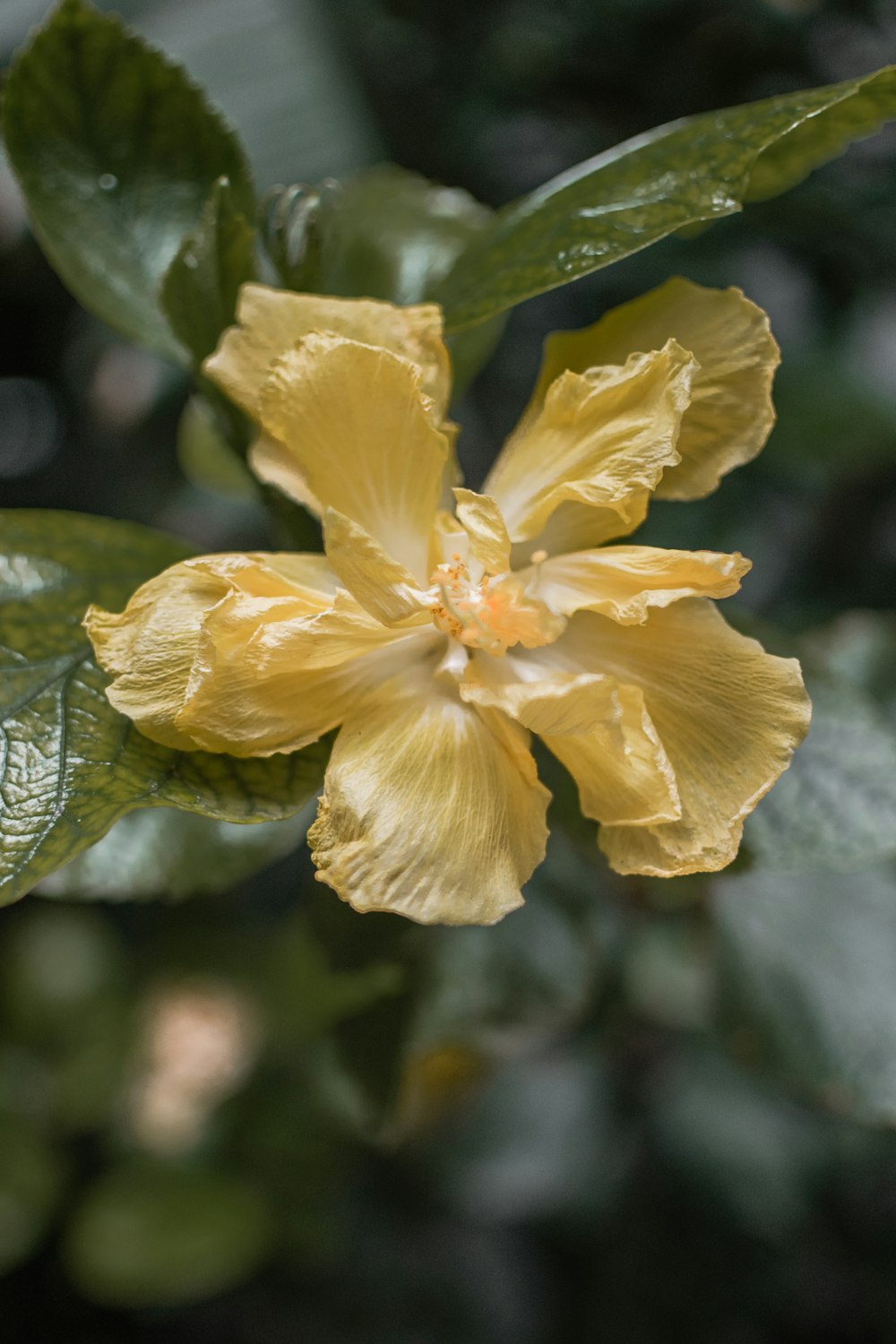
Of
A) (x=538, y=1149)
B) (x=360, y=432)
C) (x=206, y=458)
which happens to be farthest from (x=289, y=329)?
(x=538, y=1149)

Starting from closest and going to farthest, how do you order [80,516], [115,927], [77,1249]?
[80,516] < [77,1249] < [115,927]

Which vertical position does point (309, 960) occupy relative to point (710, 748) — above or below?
below

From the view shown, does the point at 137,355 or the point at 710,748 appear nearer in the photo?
the point at 710,748

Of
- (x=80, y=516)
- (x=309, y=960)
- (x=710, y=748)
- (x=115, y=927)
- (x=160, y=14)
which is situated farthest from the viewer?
(x=115, y=927)

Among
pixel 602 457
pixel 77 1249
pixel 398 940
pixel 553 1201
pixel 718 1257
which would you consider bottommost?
pixel 718 1257

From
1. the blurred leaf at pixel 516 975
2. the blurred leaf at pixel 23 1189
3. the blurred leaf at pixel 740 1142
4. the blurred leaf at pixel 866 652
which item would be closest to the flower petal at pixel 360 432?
the blurred leaf at pixel 516 975

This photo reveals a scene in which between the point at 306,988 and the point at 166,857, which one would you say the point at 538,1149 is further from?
the point at 166,857

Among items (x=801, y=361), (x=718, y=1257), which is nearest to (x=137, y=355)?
(x=801, y=361)

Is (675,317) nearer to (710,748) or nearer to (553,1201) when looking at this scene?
(710,748)

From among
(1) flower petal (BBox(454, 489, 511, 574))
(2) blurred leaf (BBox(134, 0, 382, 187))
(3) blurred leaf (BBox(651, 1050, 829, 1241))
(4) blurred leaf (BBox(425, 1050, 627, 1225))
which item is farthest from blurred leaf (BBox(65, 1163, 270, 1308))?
(2) blurred leaf (BBox(134, 0, 382, 187))
